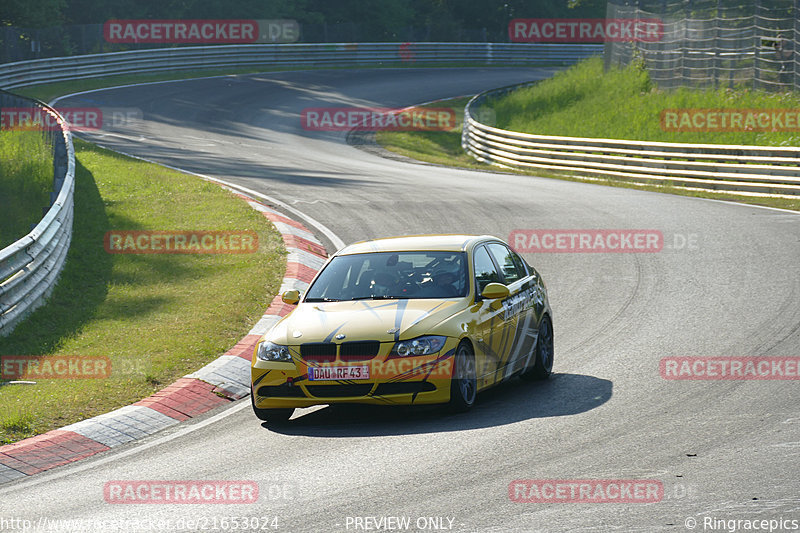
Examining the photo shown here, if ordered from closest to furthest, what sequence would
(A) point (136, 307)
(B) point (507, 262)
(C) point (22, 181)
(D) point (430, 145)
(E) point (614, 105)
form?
(B) point (507, 262)
(A) point (136, 307)
(C) point (22, 181)
(E) point (614, 105)
(D) point (430, 145)

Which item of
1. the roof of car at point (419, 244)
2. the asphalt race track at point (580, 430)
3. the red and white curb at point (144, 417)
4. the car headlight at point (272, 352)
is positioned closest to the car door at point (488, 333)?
the roof of car at point (419, 244)

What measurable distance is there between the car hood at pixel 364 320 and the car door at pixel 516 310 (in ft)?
2.41

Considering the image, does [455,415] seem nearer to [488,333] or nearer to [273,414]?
[488,333]

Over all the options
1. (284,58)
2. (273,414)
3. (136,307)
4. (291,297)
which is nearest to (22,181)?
(136,307)

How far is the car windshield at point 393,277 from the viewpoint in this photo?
9922 millimetres

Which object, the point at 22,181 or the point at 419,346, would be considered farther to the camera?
the point at 22,181

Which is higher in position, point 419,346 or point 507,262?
point 507,262

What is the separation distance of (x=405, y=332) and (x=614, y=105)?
29120mm

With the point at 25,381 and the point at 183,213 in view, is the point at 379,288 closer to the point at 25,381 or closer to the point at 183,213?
the point at 25,381

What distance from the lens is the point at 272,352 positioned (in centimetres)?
928

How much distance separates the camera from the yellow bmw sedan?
8.94 m

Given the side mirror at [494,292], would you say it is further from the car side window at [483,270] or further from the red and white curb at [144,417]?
the red and white curb at [144,417]

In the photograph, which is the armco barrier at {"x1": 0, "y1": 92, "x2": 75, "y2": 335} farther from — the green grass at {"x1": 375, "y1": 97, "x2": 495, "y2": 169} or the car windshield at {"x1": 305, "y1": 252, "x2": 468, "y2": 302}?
the green grass at {"x1": 375, "y1": 97, "x2": 495, "y2": 169}

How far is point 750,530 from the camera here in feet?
19.3
